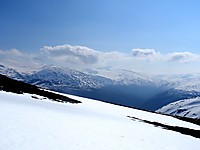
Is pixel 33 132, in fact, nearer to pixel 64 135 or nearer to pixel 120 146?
pixel 64 135

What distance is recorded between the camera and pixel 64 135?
2019 centimetres

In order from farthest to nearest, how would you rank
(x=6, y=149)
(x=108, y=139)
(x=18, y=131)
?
1. (x=108, y=139)
2. (x=18, y=131)
3. (x=6, y=149)

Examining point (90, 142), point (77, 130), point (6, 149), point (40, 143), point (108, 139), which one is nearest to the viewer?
point (6, 149)

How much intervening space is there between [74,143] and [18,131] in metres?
4.32

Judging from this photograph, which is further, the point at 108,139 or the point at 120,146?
the point at 108,139

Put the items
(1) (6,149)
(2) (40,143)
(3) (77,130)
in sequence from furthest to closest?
(3) (77,130) < (2) (40,143) < (1) (6,149)

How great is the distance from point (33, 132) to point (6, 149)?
4938mm

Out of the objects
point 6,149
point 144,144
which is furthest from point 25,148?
point 144,144

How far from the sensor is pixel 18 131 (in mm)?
18391

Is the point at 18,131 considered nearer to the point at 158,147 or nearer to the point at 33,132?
the point at 33,132

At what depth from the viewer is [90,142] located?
19.6 m

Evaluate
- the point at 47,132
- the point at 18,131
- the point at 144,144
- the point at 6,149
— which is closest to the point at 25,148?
the point at 6,149

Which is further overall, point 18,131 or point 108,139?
point 108,139

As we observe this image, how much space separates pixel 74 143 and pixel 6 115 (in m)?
8.47
